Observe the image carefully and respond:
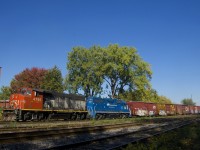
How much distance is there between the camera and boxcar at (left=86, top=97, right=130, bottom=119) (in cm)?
3659

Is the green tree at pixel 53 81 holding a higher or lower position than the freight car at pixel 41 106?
higher

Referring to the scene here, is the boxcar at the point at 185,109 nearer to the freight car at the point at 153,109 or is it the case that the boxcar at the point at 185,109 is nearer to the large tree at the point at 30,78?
the freight car at the point at 153,109

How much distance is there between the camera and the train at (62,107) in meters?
25.9

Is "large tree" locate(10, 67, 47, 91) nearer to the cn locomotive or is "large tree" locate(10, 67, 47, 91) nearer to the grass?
the cn locomotive

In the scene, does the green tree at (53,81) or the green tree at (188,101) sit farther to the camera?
the green tree at (188,101)

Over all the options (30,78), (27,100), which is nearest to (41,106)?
(27,100)

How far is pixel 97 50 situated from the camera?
63031 millimetres

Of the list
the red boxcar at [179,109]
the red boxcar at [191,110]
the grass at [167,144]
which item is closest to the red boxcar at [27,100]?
the grass at [167,144]

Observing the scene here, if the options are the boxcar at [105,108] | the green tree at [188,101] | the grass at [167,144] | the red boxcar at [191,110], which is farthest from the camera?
the green tree at [188,101]

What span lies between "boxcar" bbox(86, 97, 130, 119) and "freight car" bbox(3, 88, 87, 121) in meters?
1.90

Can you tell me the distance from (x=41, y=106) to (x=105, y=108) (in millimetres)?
13484

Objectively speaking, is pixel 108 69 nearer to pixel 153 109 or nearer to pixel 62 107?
pixel 153 109

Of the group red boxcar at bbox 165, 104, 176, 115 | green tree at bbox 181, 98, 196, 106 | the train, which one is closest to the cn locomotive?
the train

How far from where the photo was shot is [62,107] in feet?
102
